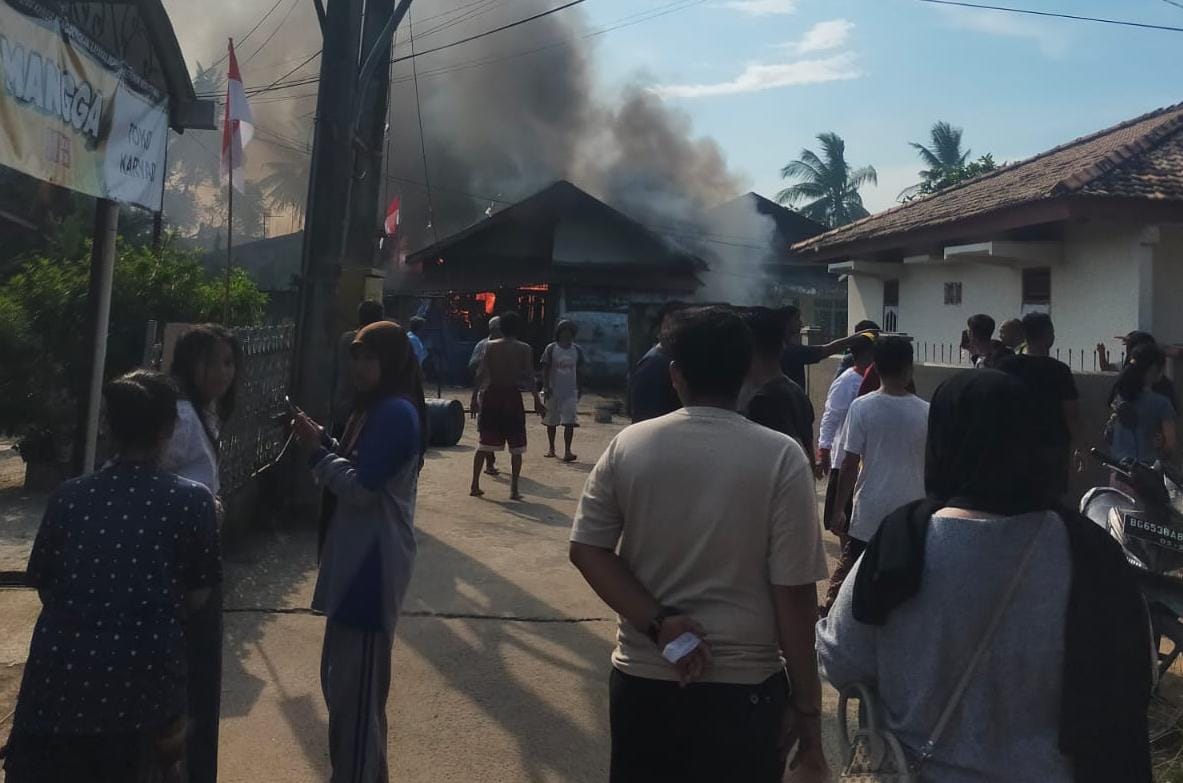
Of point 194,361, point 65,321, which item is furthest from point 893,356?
point 65,321

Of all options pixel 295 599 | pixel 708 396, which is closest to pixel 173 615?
pixel 708 396

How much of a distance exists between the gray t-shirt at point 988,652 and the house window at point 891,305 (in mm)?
13512

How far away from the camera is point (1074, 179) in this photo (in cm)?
943

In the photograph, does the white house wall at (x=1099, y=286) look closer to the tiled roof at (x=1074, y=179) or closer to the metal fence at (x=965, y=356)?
the metal fence at (x=965, y=356)

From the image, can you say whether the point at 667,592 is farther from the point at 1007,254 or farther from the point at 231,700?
the point at 1007,254

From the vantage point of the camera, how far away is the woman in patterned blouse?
7.61 feet

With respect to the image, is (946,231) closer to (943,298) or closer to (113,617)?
(943,298)

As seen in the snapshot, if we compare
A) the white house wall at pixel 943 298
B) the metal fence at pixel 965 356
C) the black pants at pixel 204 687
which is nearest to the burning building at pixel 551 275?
the white house wall at pixel 943 298

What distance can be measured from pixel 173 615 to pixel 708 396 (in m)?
1.41

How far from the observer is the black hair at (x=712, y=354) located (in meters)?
2.32

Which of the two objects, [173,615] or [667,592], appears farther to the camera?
[173,615]

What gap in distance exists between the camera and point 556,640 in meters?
5.37

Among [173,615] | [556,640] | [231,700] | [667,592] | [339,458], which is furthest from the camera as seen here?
[556,640]

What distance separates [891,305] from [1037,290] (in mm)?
3863
